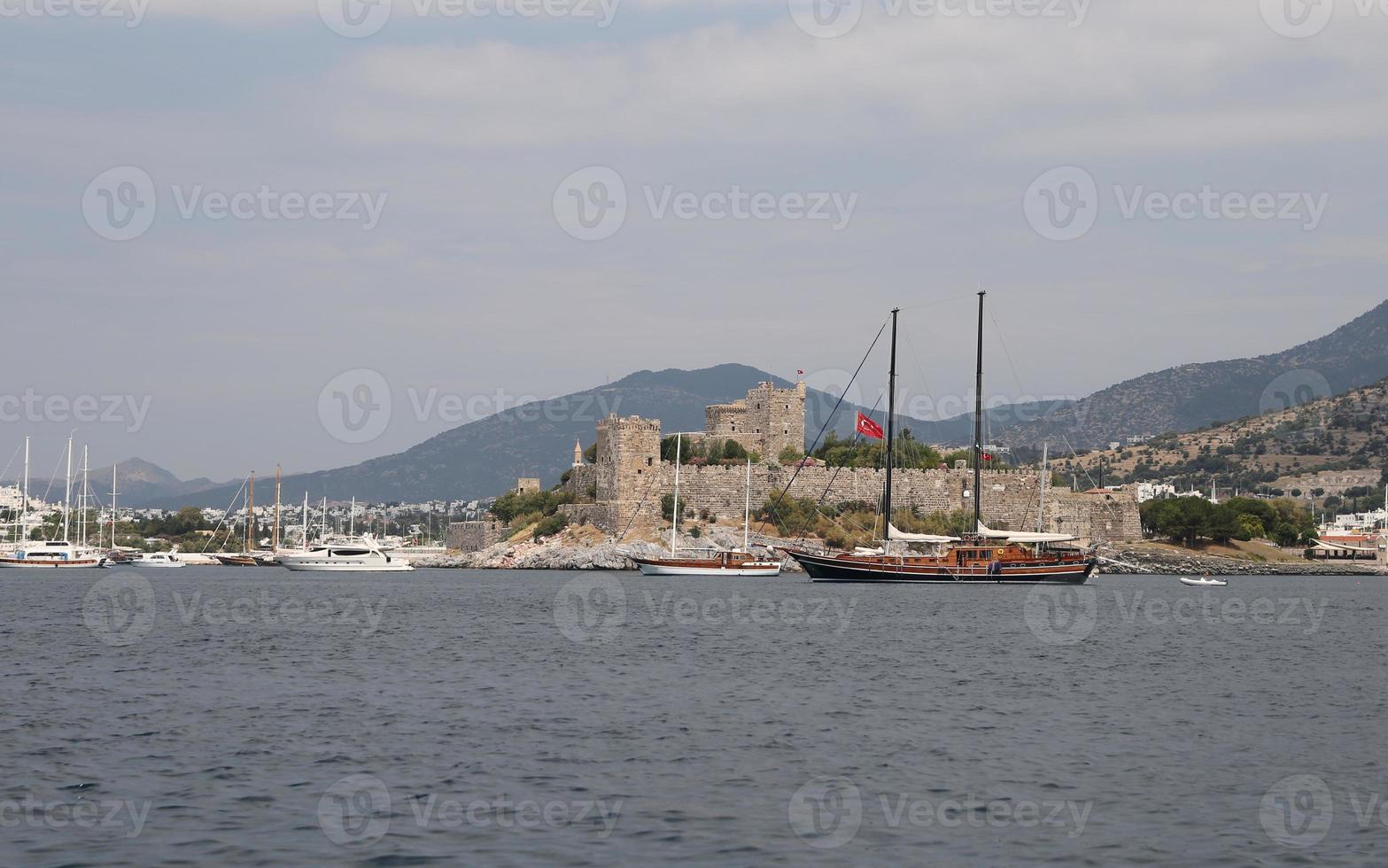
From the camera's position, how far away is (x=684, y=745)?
1471 centimetres

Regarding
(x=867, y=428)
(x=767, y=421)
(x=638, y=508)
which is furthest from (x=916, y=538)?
(x=767, y=421)

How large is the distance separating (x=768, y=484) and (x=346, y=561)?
22.2 m

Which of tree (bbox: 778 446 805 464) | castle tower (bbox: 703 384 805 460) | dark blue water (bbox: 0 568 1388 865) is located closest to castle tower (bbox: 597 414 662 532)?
castle tower (bbox: 703 384 805 460)

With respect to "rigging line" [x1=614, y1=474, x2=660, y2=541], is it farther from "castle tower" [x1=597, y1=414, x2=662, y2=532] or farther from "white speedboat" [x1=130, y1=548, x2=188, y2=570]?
"white speedboat" [x1=130, y1=548, x2=188, y2=570]

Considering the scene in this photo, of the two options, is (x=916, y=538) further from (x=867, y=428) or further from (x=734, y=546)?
(x=734, y=546)

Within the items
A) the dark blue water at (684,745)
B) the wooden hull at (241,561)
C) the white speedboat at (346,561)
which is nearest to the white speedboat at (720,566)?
the white speedboat at (346,561)

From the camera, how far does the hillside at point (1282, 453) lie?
4707 inches

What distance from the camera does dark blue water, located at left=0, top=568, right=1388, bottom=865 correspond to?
10.8 meters

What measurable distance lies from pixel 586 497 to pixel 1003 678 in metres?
46.7

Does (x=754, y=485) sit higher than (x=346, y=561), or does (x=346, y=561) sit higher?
(x=754, y=485)

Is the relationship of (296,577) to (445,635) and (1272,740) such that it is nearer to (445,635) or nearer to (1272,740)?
(445,635)

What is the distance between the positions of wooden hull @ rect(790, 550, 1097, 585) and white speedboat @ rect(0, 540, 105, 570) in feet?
135

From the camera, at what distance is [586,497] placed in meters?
66.7

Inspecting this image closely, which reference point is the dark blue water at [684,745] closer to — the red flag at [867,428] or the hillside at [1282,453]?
the red flag at [867,428]
